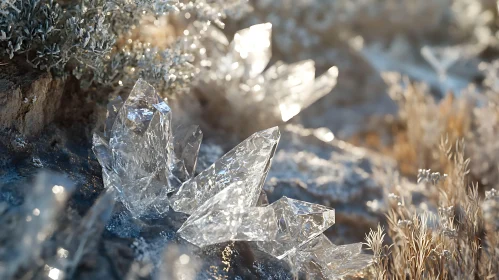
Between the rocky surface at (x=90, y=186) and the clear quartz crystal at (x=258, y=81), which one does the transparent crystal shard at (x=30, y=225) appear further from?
the clear quartz crystal at (x=258, y=81)

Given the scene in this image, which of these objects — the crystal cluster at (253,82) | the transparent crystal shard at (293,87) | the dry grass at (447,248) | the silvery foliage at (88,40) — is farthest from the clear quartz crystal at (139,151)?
Answer: the transparent crystal shard at (293,87)

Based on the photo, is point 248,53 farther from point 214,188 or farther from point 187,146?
point 214,188

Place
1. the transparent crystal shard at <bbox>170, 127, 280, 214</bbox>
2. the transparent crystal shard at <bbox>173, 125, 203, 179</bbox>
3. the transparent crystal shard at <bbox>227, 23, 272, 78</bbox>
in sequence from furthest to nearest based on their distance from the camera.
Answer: the transparent crystal shard at <bbox>227, 23, 272, 78</bbox>, the transparent crystal shard at <bbox>173, 125, 203, 179</bbox>, the transparent crystal shard at <bbox>170, 127, 280, 214</bbox>

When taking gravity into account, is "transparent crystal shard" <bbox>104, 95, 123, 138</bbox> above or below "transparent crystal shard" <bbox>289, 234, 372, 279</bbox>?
above

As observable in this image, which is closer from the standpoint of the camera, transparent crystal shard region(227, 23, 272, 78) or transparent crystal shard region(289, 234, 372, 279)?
transparent crystal shard region(289, 234, 372, 279)

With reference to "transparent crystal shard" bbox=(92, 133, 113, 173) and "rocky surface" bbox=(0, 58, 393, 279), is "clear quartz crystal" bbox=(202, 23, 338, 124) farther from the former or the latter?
"transparent crystal shard" bbox=(92, 133, 113, 173)

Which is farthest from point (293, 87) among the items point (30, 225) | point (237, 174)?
point (30, 225)

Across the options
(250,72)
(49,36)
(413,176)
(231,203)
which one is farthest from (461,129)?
(49,36)

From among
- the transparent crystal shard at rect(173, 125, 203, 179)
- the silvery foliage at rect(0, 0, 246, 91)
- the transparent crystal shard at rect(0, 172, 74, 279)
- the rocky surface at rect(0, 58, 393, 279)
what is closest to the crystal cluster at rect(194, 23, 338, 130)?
the rocky surface at rect(0, 58, 393, 279)
